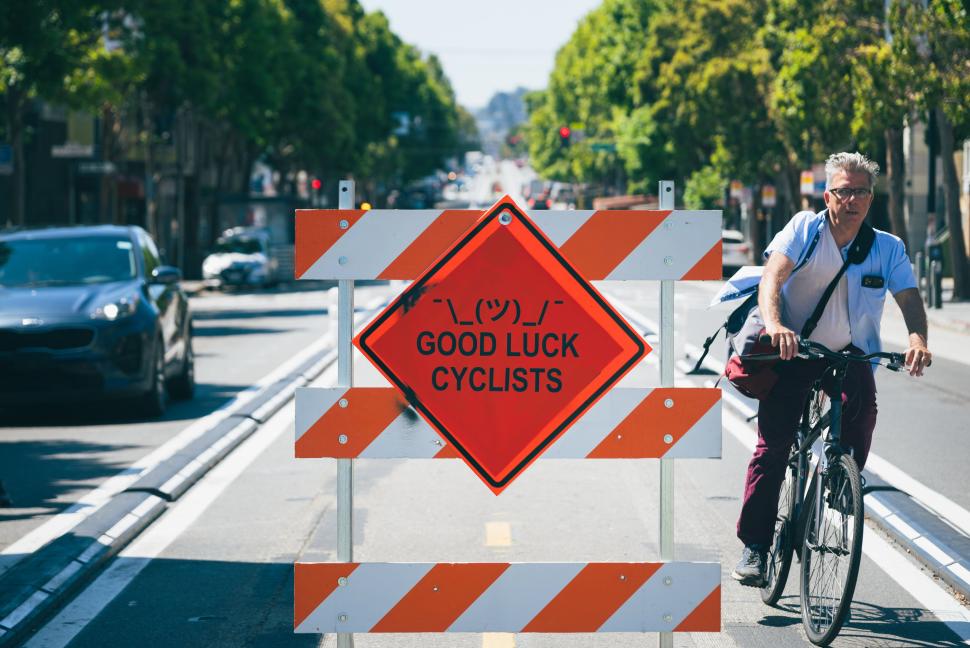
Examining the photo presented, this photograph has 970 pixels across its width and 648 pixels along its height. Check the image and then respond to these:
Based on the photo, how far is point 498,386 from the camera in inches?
202

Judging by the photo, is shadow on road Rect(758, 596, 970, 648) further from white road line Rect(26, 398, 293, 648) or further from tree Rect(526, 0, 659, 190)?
tree Rect(526, 0, 659, 190)

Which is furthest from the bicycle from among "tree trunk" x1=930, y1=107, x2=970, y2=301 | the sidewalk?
"tree trunk" x1=930, y1=107, x2=970, y2=301

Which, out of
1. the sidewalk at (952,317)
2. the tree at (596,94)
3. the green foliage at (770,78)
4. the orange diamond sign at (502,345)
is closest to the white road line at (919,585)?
the orange diamond sign at (502,345)

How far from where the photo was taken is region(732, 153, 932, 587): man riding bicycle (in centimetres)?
625

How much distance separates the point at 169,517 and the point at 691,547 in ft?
9.79

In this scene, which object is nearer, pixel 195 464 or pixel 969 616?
pixel 969 616

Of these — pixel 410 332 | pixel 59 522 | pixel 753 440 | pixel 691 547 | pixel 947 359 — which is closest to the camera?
pixel 410 332

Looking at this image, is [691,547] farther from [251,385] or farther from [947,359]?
[947,359]

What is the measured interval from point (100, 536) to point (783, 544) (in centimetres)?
356

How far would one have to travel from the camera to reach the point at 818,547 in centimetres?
631

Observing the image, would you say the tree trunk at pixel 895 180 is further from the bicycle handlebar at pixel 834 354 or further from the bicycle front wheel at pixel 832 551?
the bicycle handlebar at pixel 834 354

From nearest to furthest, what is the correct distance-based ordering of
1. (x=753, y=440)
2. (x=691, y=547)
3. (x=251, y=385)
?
1. (x=691, y=547)
2. (x=753, y=440)
3. (x=251, y=385)

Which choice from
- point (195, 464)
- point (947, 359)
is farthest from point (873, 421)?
point (947, 359)

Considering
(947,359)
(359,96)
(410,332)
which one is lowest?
(947,359)
